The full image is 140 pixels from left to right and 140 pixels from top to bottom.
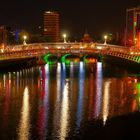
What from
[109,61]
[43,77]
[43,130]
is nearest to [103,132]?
[43,130]

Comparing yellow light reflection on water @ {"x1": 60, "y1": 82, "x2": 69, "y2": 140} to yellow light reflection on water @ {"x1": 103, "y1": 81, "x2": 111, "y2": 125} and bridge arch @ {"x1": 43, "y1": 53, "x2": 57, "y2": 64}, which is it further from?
bridge arch @ {"x1": 43, "y1": 53, "x2": 57, "y2": 64}

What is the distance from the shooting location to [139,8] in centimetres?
9006

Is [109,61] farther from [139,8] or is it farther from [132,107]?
[132,107]

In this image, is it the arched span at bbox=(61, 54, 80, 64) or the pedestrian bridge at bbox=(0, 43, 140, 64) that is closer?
the pedestrian bridge at bbox=(0, 43, 140, 64)

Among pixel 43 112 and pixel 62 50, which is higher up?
pixel 62 50

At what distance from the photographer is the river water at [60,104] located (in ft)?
64.6

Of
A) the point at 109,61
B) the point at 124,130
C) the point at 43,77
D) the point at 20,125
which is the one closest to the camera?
the point at 124,130

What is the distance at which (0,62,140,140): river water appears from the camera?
19688mm

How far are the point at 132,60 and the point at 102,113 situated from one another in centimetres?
2637

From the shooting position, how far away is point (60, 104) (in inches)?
1001

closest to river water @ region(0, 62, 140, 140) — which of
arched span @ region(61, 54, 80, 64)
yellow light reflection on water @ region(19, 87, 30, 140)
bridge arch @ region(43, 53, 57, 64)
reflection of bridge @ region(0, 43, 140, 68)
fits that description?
yellow light reflection on water @ region(19, 87, 30, 140)

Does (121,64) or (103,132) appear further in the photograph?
(121,64)

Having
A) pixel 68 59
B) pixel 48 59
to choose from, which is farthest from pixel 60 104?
pixel 68 59

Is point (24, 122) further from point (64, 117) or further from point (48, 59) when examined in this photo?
point (48, 59)
